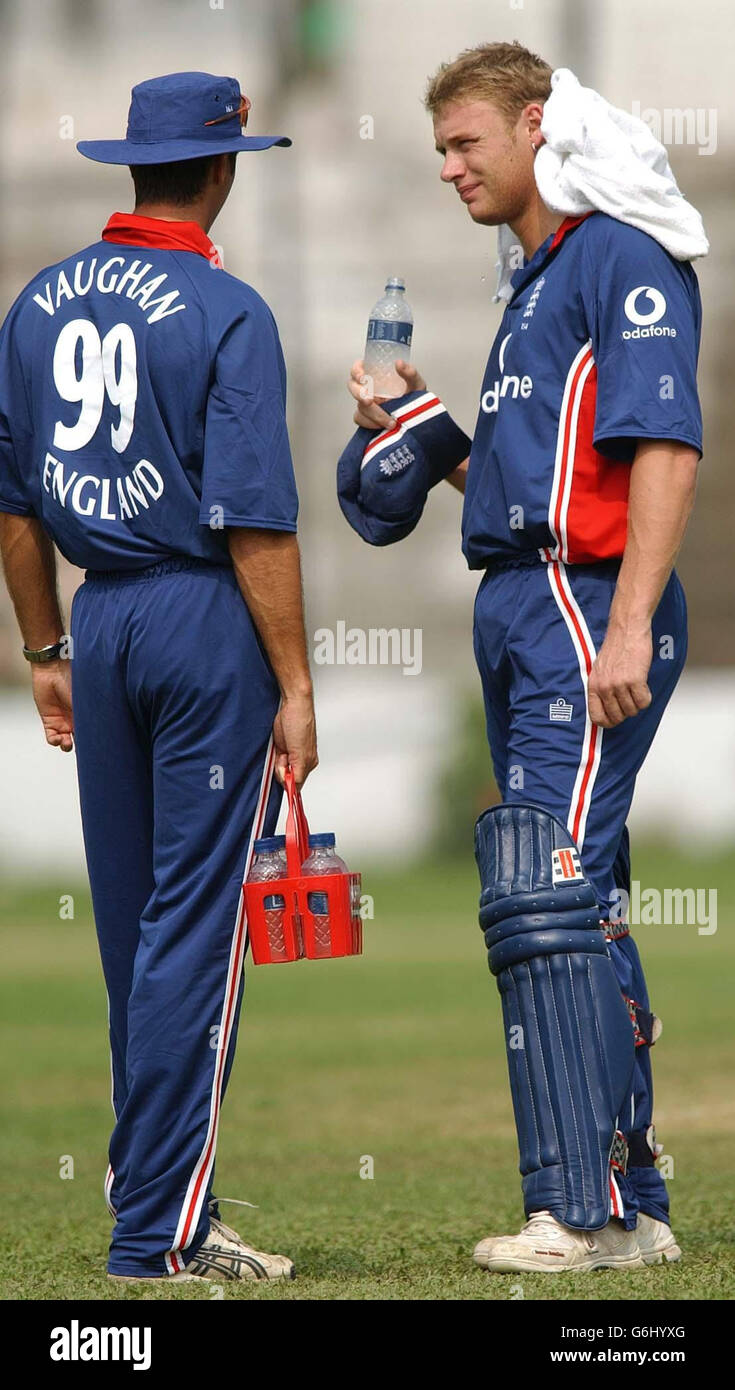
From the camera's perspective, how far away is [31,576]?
4020 mm

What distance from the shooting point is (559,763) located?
3656mm

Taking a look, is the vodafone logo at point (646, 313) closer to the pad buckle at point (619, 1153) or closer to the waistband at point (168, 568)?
the waistband at point (168, 568)

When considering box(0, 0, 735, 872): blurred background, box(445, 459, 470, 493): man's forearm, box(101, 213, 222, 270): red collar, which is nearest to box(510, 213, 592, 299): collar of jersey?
box(445, 459, 470, 493): man's forearm

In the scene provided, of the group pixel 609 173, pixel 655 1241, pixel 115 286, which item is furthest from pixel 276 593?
pixel 655 1241

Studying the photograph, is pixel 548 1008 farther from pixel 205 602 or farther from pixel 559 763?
pixel 205 602

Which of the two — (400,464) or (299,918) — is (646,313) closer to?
(400,464)

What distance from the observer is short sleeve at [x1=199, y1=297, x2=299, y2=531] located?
3639 millimetres

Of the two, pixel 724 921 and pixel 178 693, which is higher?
pixel 178 693

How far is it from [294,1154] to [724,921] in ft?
30.5

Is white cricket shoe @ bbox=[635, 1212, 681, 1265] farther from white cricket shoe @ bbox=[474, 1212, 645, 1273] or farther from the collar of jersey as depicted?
the collar of jersey

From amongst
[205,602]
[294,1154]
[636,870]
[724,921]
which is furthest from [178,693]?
[636,870]

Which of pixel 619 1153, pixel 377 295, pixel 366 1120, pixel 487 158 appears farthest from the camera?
pixel 377 295

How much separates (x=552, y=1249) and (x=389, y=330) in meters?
1.88

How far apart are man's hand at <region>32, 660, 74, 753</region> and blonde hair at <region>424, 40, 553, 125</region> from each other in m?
1.37
